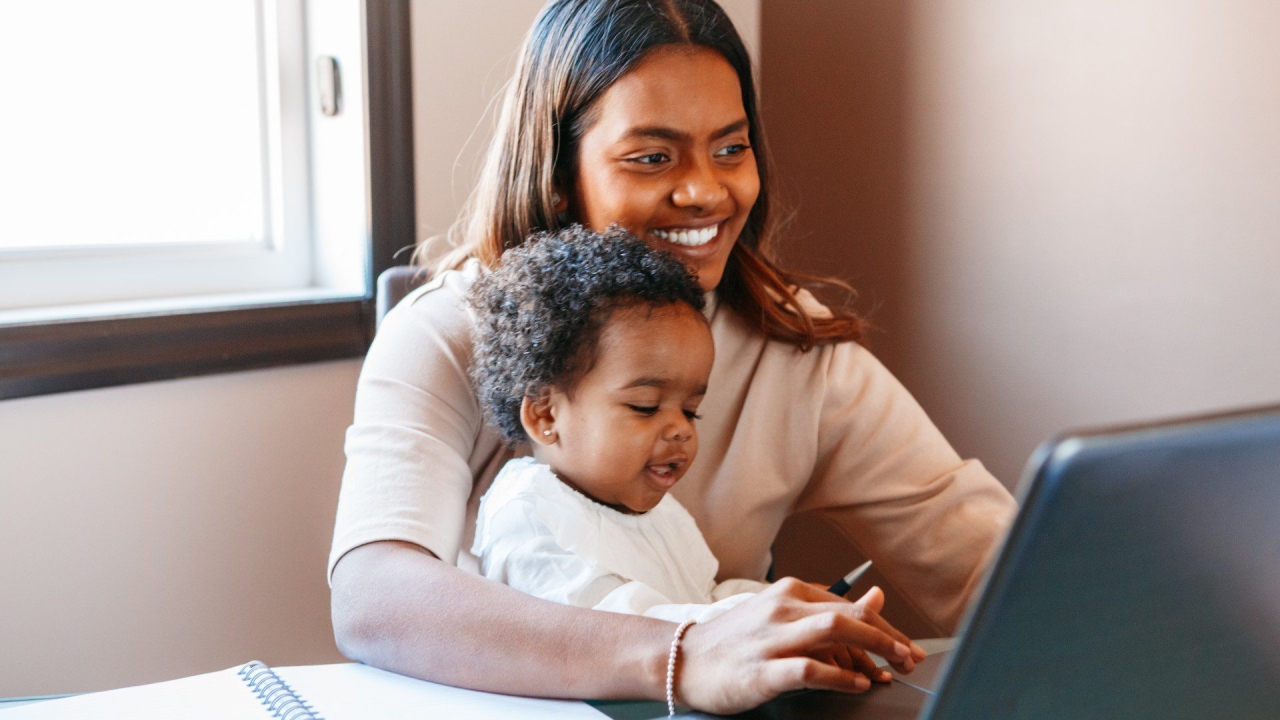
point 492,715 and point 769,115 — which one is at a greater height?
point 769,115

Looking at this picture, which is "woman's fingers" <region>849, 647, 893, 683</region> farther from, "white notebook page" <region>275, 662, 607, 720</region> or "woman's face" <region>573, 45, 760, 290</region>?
"woman's face" <region>573, 45, 760, 290</region>

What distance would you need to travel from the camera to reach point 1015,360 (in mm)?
1824

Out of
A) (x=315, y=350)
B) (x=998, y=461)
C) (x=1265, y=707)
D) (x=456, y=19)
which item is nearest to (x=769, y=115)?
(x=456, y=19)

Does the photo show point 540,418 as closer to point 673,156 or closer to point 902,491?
point 673,156

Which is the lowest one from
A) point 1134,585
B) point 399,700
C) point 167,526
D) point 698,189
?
point 167,526

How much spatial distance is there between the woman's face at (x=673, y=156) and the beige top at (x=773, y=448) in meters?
0.15

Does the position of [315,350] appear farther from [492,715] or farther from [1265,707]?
[1265,707]

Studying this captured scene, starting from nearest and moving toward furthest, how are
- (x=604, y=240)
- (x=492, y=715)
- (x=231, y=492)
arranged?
1. (x=492, y=715)
2. (x=604, y=240)
3. (x=231, y=492)

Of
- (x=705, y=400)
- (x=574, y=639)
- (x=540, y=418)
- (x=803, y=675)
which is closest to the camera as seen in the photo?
(x=803, y=675)

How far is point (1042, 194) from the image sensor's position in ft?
5.74

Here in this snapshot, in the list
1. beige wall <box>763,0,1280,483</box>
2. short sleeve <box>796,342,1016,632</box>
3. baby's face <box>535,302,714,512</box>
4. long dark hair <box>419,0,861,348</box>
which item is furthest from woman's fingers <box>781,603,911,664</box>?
beige wall <box>763,0,1280,483</box>

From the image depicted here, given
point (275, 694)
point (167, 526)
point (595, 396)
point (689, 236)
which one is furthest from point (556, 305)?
point (167, 526)

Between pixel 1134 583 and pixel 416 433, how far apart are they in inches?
31.0

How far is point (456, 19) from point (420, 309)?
783 millimetres
